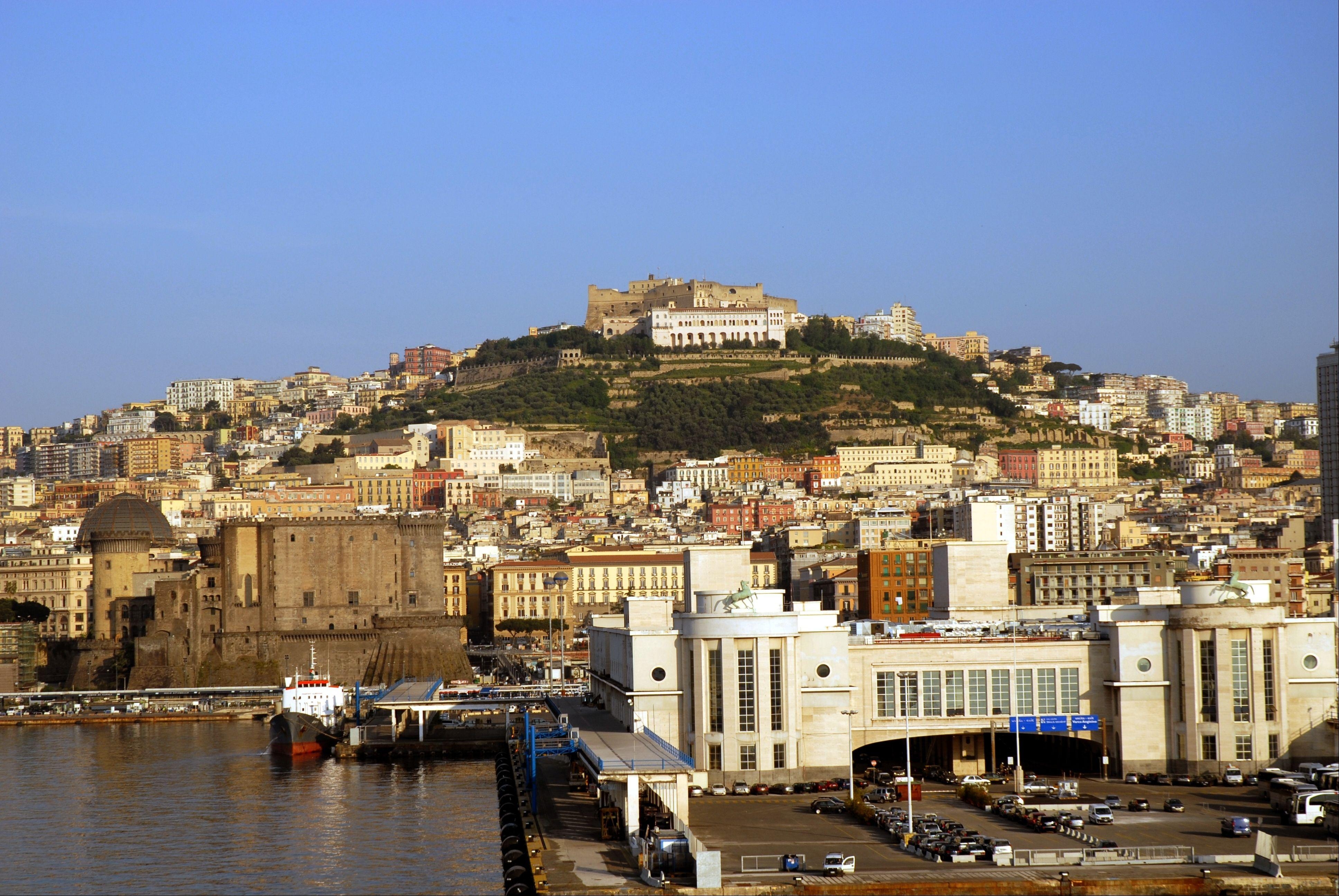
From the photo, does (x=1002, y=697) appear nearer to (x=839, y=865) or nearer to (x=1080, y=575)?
(x=839, y=865)

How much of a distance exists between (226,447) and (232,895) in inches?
6061

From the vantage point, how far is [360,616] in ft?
281

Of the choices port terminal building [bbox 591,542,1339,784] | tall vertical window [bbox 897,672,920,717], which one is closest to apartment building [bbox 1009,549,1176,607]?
port terminal building [bbox 591,542,1339,784]

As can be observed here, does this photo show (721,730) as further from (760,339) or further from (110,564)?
(760,339)

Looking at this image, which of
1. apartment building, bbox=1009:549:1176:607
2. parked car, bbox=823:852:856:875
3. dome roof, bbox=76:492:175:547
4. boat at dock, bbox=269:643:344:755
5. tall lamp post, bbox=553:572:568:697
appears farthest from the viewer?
dome roof, bbox=76:492:175:547

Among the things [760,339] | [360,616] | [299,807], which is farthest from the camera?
[760,339]

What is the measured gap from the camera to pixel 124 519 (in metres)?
91.1

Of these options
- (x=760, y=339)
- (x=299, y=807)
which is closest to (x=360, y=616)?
(x=299, y=807)

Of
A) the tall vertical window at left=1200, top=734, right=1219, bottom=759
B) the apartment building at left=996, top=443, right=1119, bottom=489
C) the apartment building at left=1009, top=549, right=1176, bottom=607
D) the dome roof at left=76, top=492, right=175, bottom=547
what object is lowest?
the tall vertical window at left=1200, top=734, right=1219, bottom=759

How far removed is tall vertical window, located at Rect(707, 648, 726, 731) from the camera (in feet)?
130

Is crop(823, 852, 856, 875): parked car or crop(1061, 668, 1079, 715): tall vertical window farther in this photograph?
crop(1061, 668, 1079, 715): tall vertical window

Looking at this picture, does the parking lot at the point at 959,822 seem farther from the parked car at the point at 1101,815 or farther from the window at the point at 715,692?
the window at the point at 715,692

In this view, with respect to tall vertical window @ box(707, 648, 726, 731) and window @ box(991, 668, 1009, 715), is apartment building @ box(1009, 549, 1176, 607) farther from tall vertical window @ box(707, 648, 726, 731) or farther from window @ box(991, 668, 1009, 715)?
tall vertical window @ box(707, 648, 726, 731)

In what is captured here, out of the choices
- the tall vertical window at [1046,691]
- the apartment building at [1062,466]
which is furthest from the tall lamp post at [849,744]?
the apartment building at [1062,466]
